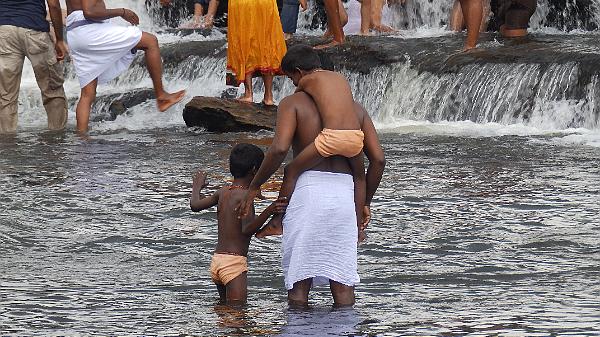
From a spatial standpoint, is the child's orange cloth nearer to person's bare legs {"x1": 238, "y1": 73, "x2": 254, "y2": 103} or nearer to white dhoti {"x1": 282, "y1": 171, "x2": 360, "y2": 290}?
person's bare legs {"x1": 238, "y1": 73, "x2": 254, "y2": 103}

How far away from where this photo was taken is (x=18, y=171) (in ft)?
39.4

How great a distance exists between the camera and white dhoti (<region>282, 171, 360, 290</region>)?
22.3 feet

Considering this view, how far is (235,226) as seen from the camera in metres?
7.16

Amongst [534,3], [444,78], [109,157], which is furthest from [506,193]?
[534,3]

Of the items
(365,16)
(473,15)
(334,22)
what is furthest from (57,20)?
(365,16)

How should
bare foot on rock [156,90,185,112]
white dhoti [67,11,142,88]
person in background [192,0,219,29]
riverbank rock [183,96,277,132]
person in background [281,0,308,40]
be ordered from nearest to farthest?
bare foot on rock [156,90,185,112] → white dhoti [67,11,142,88] → riverbank rock [183,96,277,132] → person in background [281,0,308,40] → person in background [192,0,219,29]

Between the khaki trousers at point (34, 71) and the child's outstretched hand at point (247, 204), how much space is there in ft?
26.6

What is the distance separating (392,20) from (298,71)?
49.0 ft

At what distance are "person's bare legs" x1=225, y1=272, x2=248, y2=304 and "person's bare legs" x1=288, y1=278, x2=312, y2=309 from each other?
30 centimetres

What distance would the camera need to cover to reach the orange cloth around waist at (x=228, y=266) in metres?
7.14

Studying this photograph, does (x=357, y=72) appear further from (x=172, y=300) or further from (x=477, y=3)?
(x=172, y=300)

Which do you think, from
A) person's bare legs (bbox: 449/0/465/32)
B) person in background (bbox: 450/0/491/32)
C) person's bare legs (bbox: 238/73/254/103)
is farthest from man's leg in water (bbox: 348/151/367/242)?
person's bare legs (bbox: 449/0/465/32)

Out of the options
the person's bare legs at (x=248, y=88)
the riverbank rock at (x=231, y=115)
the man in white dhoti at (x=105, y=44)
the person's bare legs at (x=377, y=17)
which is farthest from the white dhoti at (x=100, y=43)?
the person's bare legs at (x=377, y=17)

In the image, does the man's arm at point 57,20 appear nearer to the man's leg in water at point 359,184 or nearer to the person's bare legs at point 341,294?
the man's leg in water at point 359,184
